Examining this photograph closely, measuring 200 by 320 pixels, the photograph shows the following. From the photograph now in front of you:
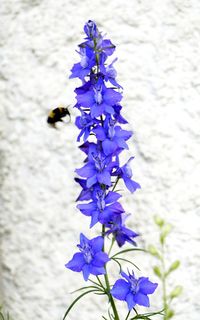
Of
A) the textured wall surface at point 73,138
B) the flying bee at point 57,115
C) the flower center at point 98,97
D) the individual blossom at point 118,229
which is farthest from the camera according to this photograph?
the textured wall surface at point 73,138

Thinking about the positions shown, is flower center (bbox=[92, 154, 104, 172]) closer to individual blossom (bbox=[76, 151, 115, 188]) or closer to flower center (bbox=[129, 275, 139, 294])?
individual blossom (bbox=[76, 151, 115, 188])

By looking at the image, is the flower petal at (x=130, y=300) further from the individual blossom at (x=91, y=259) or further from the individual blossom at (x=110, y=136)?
the individual blossom at (x=110, y=136)

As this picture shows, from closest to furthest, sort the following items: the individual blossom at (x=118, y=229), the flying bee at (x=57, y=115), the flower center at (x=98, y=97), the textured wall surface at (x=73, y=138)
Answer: the flower center at (x=98, y=97)
the individual blossom at (x=118, y=229)
the flying bee at (x=57, y=115)
the textured wall surface at (x=73, y=138)

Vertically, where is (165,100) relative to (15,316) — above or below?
above

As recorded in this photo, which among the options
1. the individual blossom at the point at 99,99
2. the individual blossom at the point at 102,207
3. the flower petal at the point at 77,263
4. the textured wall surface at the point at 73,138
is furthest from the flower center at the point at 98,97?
the textured wall surface at the point at 73,138

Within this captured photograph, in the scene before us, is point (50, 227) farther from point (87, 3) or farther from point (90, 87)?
point (90, 87)

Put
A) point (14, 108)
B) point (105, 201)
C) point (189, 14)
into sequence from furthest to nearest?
point (14, 108)
point (189, 14)
point (105, 201)

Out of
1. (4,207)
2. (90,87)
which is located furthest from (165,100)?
(90,87)
